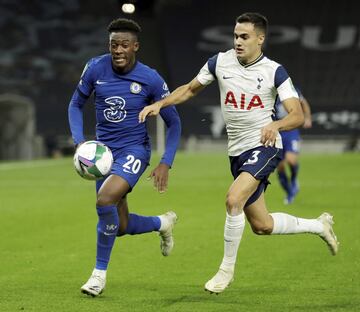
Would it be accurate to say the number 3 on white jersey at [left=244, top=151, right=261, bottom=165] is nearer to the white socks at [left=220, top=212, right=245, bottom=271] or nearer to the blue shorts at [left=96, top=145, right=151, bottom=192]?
the white socks at [left=220, top=212, right=245, bottom=271]

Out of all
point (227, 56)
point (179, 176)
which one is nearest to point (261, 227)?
point (227, 56)

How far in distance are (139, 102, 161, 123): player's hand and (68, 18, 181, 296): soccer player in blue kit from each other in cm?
→ 48

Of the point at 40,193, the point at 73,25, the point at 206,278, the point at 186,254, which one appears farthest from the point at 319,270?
the point at 73,25

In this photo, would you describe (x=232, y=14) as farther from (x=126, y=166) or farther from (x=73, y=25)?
(x=126, y=166)

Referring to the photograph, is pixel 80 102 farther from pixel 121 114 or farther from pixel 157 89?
pixel 157 89

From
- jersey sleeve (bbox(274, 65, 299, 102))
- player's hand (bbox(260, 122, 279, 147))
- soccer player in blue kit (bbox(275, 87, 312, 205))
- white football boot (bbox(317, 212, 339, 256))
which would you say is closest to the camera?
player's hand (bbox(260, 122, 279, 147))

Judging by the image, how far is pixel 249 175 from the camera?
7277mm

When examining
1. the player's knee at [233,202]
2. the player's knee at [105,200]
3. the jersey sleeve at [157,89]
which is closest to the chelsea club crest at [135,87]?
the jersey sleeve at [157,89]

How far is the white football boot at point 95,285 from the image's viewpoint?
7223 millimetres

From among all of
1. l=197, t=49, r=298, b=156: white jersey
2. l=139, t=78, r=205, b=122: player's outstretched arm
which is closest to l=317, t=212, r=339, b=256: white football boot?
l=197, t=49, r=298, b=156: white jersey

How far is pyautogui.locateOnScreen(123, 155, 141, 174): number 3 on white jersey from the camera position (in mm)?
7742

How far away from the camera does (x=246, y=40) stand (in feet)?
24.2

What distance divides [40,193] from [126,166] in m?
12.1

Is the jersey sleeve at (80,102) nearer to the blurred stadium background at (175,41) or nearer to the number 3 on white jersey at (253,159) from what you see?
the number 3 on white jersey at (253,159)
